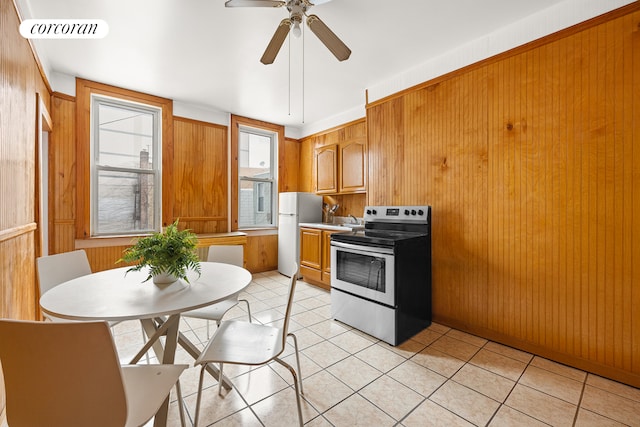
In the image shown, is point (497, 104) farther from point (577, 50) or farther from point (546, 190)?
point (546, 190)

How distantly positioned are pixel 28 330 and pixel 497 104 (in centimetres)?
307

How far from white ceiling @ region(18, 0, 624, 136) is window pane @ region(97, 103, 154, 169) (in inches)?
14.8

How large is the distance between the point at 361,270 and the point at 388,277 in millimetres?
329

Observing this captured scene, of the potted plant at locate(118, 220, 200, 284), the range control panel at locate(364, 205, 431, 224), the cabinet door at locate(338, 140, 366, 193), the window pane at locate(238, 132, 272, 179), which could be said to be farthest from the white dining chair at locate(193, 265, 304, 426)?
the window pane at locate(238, 132, 272, 179)

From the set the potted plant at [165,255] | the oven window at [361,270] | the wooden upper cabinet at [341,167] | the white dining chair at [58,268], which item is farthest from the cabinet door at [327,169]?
the white dining chair at [58,268]

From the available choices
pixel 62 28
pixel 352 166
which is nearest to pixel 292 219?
pixel 352 166

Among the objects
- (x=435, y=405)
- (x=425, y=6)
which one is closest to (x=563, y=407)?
(x=435, y=405)

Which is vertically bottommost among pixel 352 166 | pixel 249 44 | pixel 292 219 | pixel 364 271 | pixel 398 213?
pixel 364 271

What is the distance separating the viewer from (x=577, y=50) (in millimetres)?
1977

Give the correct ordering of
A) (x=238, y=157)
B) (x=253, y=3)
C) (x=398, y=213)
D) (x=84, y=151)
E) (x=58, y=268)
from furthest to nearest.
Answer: (x=238, y=157), (x=84, y=151), (x=398, y=213), (x=58, y=268), (x=253, y=3)

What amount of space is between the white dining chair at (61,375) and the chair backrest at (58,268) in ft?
4.28

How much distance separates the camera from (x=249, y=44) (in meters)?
2.52

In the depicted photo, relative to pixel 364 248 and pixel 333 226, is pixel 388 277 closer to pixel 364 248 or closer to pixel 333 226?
pixel 364 248

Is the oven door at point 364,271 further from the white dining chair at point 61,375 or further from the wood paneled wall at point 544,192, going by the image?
the white dining chair at point 61,375
